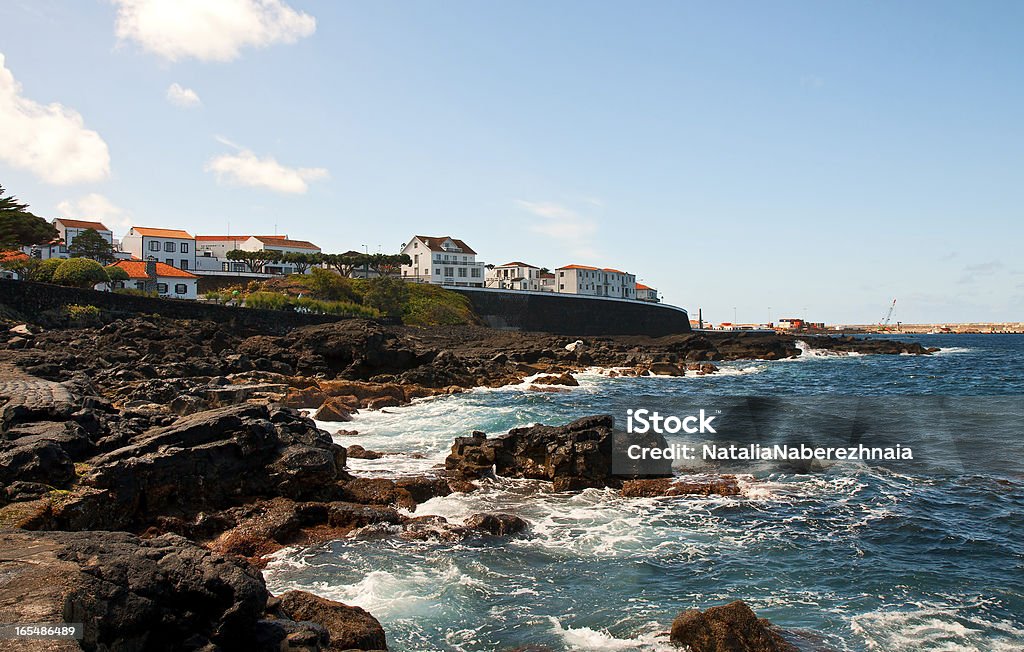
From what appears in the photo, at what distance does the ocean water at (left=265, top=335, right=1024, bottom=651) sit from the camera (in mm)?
11039

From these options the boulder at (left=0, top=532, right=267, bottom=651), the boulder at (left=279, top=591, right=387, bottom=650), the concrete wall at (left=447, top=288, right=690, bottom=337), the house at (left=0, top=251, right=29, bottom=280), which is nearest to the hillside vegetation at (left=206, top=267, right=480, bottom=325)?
the concrete wall at (left=447, top=288, right=690, bottom=337)

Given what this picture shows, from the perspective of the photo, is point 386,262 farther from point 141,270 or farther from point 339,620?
point 339,620

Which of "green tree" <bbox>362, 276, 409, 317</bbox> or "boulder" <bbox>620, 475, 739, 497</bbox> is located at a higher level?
"green tree" <bbox>362, 276, 409, 317</bbox>

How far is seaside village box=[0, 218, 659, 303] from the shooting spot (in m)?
72.8

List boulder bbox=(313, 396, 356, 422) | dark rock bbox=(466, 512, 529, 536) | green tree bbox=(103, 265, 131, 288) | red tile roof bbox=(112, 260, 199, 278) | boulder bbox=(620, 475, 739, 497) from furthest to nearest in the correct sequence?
red tile roof bbox=(112, 260, 199, 278)
green tree bbox=(103, 265, 131, 288)
boulder bbox=(313, 396, 356, 422)
boulder bbox=(620, 475, 739, 497)
dark rock bbox=(466, 512, 529, 536)

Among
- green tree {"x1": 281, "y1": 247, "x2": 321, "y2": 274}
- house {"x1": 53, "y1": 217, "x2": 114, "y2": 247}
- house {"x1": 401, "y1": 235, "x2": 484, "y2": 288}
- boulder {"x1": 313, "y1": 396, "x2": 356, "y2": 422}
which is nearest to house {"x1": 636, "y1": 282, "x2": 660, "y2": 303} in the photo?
house {"x1": 401, "y1": 235, "x2": 484, "y2": 288}

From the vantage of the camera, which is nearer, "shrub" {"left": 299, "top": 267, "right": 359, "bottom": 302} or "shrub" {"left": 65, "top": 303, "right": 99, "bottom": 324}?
"shrub" {"left": 65, "top": 303, "right": 99, "bottom": 324}

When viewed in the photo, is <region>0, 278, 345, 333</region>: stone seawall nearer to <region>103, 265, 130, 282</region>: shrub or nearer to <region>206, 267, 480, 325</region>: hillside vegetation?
<region>206, 267, 480, 325</region>: hillside vegetation

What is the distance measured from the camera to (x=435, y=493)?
17750mm

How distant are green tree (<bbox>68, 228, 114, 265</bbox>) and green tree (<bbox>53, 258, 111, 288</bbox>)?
2677 centimetres

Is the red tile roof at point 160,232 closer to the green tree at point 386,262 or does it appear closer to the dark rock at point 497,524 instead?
the green tree at point 386,262

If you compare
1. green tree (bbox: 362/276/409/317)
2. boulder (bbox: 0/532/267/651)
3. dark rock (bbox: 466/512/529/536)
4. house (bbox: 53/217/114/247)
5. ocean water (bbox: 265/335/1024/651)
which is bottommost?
ocean water (bbox: 265/335/1024/651)

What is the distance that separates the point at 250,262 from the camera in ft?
314

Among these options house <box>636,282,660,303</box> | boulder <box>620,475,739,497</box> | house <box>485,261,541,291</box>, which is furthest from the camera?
house <box>636,282,660,303</box>
